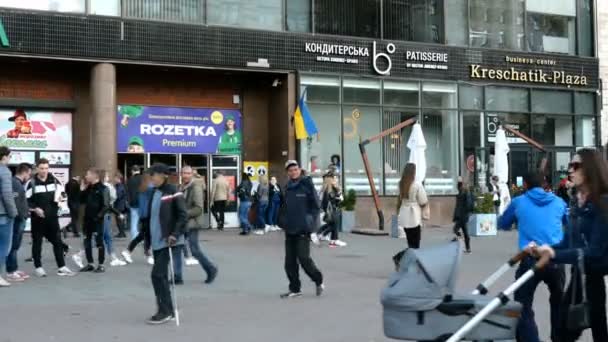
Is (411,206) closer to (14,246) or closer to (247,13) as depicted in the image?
(14,246)

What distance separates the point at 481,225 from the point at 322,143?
554 cm

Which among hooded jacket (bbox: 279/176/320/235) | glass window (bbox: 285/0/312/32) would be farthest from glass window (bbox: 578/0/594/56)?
hooded jacket (bbox: 279/176/320/235)

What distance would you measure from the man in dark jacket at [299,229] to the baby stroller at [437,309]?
546cm

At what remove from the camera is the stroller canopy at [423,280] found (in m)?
5.09

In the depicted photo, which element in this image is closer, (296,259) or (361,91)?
(296,259)

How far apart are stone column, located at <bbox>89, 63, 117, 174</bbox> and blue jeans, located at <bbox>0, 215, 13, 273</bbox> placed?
394 inches

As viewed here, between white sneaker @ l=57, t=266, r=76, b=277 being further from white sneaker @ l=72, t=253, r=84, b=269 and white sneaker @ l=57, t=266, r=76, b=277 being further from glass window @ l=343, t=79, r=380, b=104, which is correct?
glass window @ l=343, t=79, r=380, b=104

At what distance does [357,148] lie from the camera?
2500cm

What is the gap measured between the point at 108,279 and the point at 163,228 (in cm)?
399

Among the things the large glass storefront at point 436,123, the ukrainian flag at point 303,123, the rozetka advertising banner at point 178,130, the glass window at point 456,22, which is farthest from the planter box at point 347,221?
the glass window at point 456,22

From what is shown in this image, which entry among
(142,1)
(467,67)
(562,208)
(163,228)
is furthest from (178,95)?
(562,208)

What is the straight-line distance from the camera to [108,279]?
490 inches

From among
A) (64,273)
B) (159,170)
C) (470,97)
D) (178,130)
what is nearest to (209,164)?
(178,130)

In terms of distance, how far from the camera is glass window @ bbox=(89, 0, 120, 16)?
21469 mm
